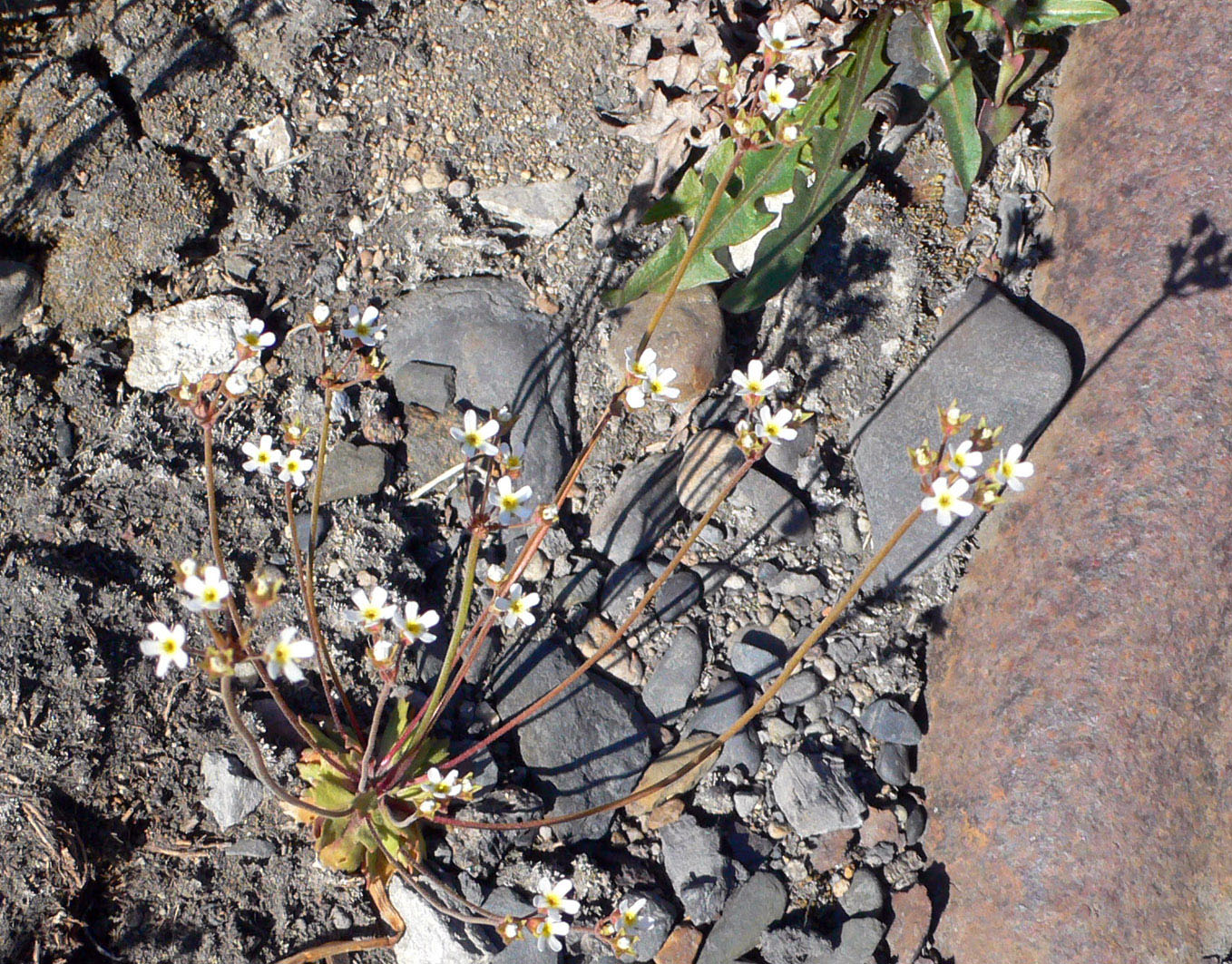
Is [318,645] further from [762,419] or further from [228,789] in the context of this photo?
[762,419]

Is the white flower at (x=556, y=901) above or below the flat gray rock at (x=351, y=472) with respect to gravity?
below

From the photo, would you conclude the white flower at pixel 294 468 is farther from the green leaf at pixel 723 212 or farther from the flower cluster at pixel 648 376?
the green leaf at pixel 723 212

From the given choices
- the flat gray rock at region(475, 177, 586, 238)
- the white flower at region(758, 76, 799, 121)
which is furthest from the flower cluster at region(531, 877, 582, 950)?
the white flower at region(758, 76, 799, 121)

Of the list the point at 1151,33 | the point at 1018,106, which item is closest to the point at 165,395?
the point at 1018,106

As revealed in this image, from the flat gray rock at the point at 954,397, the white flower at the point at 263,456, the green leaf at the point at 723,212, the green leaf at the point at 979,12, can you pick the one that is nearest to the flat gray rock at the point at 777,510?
the flat gray rock at the point at 954,397

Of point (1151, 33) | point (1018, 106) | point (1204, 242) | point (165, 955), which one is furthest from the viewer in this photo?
point (1018, 106)

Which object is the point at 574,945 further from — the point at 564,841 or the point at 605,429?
the point at 605,429
